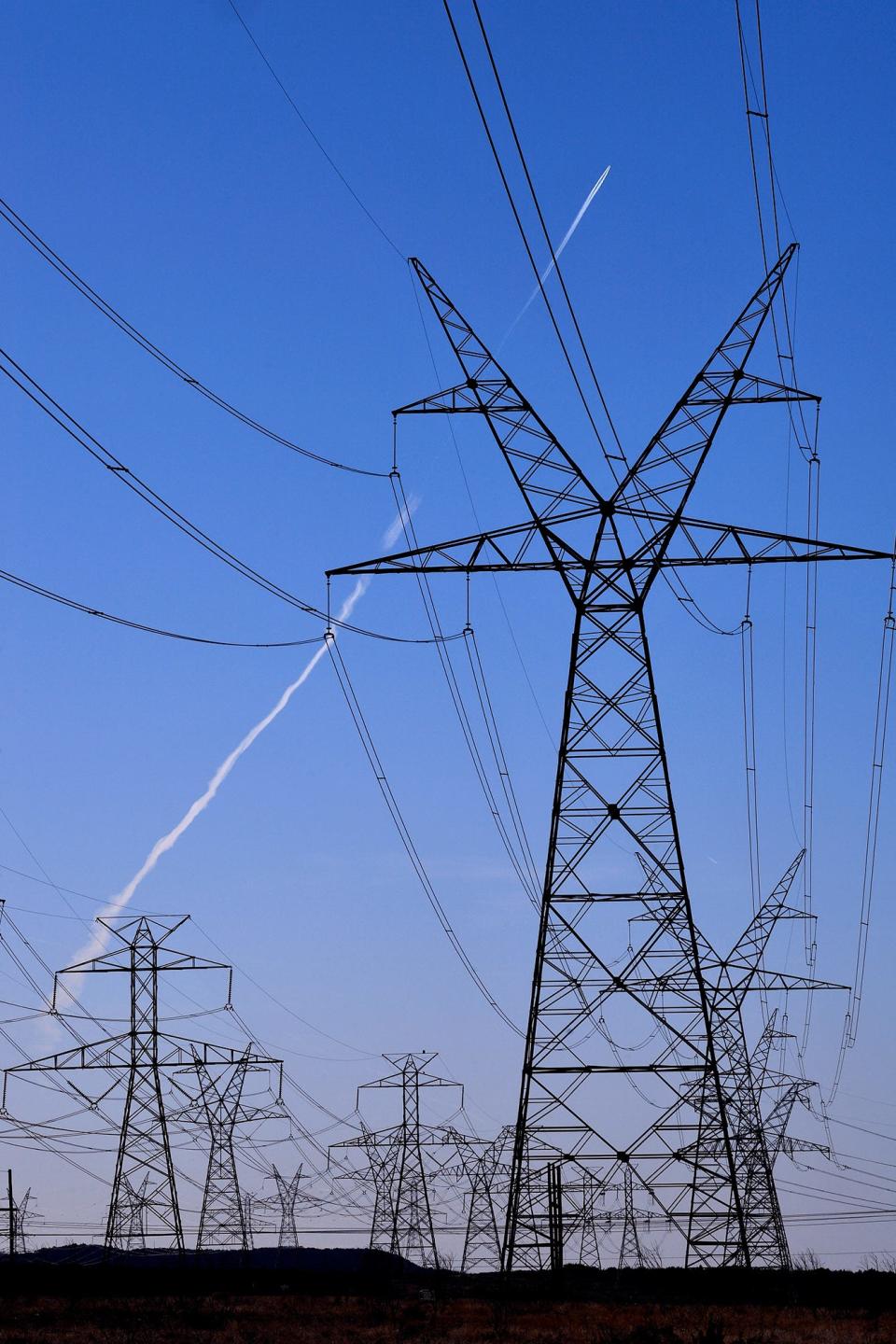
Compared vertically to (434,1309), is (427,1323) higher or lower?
lower

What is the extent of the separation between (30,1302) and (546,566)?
1061 inches

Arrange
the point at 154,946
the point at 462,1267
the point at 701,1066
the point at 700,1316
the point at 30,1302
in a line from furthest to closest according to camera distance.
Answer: the point at 462,1267 → the point at 154,946 → the point at 30,1302 → the point at 700,1316 → the point at 701,1066

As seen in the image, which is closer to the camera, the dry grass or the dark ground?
the dry grass

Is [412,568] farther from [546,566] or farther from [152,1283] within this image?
[152,1283]

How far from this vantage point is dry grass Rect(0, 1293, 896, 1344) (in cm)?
2962

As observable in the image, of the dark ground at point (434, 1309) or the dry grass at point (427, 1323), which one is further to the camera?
the dark ground at point (434, 1309)

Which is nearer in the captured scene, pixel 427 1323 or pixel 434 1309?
pixel 427 1323

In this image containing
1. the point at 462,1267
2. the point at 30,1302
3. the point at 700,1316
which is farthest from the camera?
the point at 462,1267

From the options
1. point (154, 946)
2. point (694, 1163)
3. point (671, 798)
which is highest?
point (154, 946)

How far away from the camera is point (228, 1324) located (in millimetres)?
37281

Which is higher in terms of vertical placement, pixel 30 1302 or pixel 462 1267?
pixel 462 1267

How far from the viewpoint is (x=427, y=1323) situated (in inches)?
1409

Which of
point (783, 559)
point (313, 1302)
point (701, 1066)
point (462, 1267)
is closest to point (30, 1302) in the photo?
point (313, 1302)

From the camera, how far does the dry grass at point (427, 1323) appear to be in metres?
29.6
